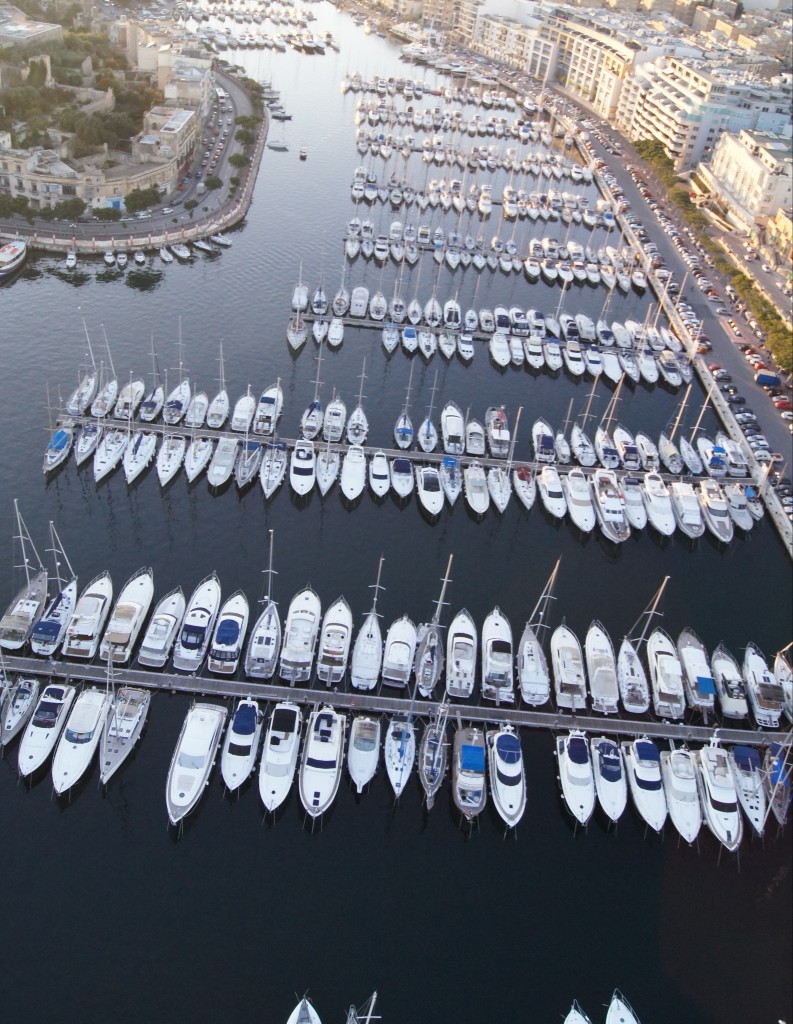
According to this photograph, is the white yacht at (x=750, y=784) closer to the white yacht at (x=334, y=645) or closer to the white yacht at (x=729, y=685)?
the white yacht at (x=729, y=685)

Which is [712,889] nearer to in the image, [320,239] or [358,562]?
[358,562]

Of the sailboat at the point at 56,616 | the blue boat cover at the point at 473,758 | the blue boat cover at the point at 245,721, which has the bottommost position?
the sailboat at the point at 56,616

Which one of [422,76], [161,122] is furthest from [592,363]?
[422,76]

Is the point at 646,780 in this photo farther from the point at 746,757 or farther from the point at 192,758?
the point at 192,758

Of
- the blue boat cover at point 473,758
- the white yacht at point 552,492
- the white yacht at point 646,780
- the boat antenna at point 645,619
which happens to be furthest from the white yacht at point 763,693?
the white yacht at point 552,492

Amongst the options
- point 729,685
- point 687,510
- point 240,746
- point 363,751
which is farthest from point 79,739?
point 687,510
